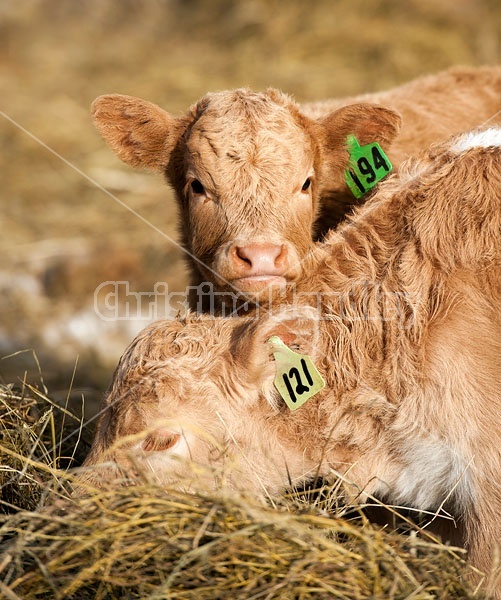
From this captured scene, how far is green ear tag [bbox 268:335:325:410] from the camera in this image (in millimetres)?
3451

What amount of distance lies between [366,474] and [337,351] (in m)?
0.56

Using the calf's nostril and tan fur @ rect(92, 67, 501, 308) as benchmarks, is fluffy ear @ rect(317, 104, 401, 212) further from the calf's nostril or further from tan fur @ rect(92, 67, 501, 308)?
the calf's nostril

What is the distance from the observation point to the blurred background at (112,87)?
7.36m

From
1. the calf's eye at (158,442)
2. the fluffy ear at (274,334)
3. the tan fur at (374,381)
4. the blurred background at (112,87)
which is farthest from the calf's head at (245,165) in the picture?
the blurred background at (112,87)

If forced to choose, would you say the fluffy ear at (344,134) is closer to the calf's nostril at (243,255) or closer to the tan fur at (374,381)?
the calf's nostril at (243,255)

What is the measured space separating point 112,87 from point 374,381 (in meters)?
9.06

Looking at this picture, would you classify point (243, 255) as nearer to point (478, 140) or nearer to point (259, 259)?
point (259, 259)

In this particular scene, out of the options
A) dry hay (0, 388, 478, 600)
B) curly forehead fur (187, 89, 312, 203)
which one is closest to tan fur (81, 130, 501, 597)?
dry hay (0, 388, 478, 600)

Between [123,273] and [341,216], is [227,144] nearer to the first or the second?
[341,216]

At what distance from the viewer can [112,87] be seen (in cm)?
1162

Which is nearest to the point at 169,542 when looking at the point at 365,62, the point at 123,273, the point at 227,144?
the point at 227,144

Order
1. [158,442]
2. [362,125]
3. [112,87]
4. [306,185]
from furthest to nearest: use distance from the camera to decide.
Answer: [112,87]
[362,125]
[306,185]
[158,442]

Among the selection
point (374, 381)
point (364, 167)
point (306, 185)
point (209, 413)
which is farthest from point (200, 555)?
point (364, 167)

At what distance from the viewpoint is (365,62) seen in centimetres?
1142
